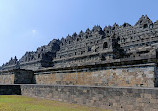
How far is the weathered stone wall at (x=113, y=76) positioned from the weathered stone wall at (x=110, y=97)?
243 cm

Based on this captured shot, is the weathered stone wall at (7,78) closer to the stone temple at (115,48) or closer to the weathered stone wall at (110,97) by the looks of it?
the stone temple at (115,48)

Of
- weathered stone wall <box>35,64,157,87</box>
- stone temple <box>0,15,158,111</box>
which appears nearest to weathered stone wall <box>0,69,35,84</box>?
stone temple <box>0,15,158,111</box>

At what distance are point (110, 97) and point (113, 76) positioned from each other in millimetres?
3228

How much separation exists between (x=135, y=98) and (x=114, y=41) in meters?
19.0

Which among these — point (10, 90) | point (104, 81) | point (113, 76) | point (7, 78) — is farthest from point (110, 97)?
point (7, 78)

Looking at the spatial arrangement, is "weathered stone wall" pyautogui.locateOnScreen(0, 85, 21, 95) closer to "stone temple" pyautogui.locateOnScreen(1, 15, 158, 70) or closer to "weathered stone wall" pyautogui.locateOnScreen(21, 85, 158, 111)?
"stone temple" pyautogui.locateOnScreen(1, 15, 158, 70)

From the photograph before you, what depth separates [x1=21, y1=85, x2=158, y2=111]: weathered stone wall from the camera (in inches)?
249

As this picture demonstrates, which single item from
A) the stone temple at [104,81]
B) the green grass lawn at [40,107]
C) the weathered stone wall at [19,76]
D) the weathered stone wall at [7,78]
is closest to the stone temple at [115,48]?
the stone temple at [104,81]

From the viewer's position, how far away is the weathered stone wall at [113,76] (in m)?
8.90

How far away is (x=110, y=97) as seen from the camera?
7.64 metres

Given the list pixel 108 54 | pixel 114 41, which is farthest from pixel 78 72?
pixel 114 41

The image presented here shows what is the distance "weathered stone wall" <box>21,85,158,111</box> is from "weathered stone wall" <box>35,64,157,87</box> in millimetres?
2427

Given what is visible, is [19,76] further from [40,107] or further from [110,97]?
[110,97]

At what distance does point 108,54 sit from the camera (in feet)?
79.7
